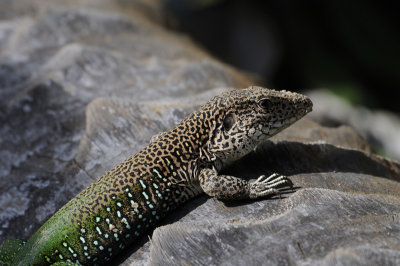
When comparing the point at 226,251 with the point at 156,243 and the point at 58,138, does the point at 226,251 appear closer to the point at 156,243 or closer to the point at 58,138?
the point at 156,243

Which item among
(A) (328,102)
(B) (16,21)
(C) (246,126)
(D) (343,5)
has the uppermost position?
(B) (16,21)

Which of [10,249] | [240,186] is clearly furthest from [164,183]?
[10,249]

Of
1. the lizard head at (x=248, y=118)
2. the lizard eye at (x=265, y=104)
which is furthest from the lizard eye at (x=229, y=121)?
the lizard eye at (x=265, y=104)

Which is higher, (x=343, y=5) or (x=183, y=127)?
(x=343, y=5)

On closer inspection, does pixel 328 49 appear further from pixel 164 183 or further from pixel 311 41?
pixel 164 183

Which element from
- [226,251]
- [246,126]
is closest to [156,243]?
[226,251]

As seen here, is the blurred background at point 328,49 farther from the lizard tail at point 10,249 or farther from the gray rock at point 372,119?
the lizard tail at point 10,249

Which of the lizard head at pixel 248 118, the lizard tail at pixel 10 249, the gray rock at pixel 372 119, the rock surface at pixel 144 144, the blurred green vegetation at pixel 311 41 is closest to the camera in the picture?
the rock surface at pixel 144 144
